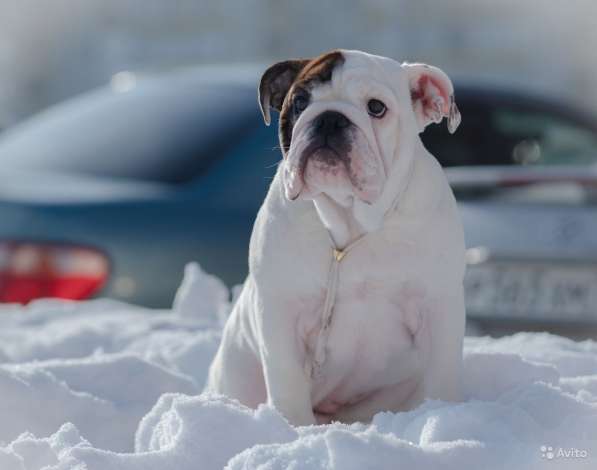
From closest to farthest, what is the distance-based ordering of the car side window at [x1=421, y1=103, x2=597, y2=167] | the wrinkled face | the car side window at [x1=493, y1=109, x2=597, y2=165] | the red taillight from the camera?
1. the wrinkled face
2. the red taillight
3. the car side window at [x1=421, y1=103, x2=597, y2=167]
4. the car side window at [x1=493, y1=109, x2=597, y2=165]

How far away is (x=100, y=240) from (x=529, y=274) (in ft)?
5.86

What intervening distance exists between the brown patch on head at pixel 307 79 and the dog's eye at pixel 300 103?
0.01 metres

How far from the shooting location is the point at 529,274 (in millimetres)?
4762

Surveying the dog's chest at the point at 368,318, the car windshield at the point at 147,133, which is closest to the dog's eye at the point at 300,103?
the dog's chest at the point at 368,318

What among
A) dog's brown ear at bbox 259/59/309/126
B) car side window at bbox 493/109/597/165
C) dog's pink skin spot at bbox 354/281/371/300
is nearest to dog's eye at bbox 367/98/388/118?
dog's brown ear at bbox 259/59/309/126

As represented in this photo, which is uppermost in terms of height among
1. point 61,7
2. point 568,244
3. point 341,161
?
point 61,7

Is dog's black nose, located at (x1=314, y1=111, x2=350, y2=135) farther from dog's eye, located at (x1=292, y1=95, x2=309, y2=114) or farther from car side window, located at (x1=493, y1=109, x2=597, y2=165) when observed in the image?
car side window, located at (x1=493, y1=109, x2=597, y2=165)

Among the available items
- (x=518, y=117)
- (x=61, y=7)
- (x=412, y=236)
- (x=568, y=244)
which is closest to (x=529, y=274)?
(x=568, y=244)

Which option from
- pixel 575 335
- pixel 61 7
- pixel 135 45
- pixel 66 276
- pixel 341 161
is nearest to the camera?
pixel 341 161

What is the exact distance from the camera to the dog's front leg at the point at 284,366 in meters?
3.01

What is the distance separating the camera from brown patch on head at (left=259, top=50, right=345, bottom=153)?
302 centimetres

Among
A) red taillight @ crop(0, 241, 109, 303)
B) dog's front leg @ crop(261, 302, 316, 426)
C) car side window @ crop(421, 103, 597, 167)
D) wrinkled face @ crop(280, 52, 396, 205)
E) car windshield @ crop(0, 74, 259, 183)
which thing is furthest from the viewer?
car side window @ crop(421, 103, 597, 167)

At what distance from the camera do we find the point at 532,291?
4.77 metres

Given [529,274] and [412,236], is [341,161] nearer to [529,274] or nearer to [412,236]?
[412,236]
